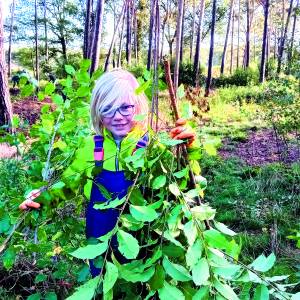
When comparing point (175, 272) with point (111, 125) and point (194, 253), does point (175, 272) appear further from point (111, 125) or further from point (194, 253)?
point (111, 125)

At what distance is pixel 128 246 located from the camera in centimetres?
79

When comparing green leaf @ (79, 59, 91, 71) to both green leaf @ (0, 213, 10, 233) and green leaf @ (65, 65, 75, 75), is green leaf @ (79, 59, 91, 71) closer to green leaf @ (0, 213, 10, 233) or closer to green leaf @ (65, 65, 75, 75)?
green leaf @ (65, 65, 75, 75)

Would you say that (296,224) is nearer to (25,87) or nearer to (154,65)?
(25,87)

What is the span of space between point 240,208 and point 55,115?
3.10 meters

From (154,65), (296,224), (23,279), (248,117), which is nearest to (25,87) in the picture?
(154,65)

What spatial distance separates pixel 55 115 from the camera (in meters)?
1.82

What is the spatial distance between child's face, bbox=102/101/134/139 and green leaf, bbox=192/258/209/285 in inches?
31.6

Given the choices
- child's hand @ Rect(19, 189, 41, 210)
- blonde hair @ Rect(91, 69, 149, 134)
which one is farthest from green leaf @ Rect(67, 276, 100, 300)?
blonde hair @ Rect(91, 69, 149, 134)

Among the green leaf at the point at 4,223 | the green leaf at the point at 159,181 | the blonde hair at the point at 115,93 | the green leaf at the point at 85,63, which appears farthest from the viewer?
the green leaf at the point at 85,63

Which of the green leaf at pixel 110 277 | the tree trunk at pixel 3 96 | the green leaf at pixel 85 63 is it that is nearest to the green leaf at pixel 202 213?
the green leaf at pixel 110 277

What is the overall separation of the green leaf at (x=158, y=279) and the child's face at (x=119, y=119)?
766 mm

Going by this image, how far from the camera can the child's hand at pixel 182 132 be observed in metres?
1.02

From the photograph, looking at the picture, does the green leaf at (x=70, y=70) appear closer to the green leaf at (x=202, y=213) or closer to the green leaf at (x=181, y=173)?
the green leaf at (x=181, y=173)

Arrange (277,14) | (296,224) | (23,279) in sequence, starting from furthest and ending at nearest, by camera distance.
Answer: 1. (277,14)
2. (296,224)
3. (23,279)
